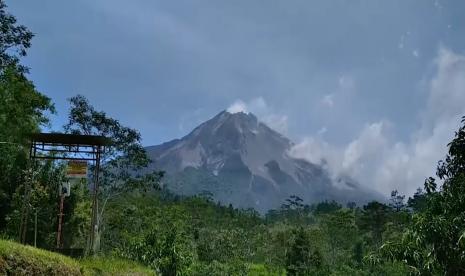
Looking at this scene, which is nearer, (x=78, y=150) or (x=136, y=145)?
(x=78, y=150)

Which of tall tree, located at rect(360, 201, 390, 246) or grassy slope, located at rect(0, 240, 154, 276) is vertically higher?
tall tree, located at rect(360, 201, 390, 246)

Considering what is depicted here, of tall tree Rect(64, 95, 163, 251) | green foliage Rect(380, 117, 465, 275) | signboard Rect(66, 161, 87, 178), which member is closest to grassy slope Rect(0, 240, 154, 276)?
signboard Rect(66, 161, 87, 178)

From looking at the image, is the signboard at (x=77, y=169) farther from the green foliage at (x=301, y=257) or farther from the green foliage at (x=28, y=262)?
the green foliage at (x=301, y=257)

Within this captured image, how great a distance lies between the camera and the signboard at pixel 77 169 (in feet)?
40.2

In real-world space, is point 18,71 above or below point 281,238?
above

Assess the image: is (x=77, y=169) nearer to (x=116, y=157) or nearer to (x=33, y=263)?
(x=33, y=263)

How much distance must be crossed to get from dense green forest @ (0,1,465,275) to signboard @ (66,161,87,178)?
885 millimetres

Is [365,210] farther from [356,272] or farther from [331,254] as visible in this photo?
[356,272]

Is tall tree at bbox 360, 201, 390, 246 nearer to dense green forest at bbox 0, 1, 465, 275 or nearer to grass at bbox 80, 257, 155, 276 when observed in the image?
dense green forest at bbox 0, 1, 465, 275

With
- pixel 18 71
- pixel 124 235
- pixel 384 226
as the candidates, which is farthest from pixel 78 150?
pixel 384 226

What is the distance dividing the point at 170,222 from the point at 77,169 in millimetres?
29272

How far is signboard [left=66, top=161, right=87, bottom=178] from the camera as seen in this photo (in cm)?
1227

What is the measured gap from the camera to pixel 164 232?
32125mm

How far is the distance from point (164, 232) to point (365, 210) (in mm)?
44077
